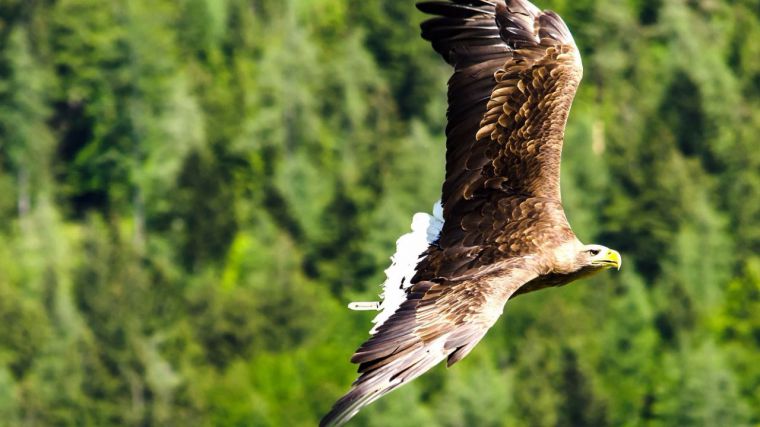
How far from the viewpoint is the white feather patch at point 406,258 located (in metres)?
19.5

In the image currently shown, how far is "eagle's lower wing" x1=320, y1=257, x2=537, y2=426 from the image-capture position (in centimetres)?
1694

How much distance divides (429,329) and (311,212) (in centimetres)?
7088

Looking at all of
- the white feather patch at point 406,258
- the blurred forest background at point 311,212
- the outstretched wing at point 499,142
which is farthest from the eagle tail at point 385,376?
the blurred forest background at point 311,212

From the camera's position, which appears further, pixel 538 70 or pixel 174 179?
pixel 174 179

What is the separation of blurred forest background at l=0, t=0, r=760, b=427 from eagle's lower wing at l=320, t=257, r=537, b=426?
46159 millimetres

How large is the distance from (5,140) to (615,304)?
3015 cm

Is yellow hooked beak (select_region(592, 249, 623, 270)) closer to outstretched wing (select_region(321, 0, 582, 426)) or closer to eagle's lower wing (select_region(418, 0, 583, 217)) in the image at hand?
outstretched wing (select_region(321, 0, 582, 426))

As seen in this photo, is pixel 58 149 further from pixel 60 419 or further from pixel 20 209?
pixel 60 419

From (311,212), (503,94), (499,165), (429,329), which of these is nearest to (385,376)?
(429,329)

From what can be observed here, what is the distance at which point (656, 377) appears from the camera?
73875 millimetres

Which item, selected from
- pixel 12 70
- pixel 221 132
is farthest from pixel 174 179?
pixel 12 70

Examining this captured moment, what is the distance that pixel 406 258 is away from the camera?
2048 centimetres

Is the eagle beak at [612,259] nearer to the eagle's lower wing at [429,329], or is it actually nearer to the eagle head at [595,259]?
the eagle head at [595,259]

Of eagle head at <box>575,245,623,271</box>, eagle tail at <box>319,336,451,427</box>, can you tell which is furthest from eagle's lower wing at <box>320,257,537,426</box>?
eagle head at <box>575,245,623,271</box>
